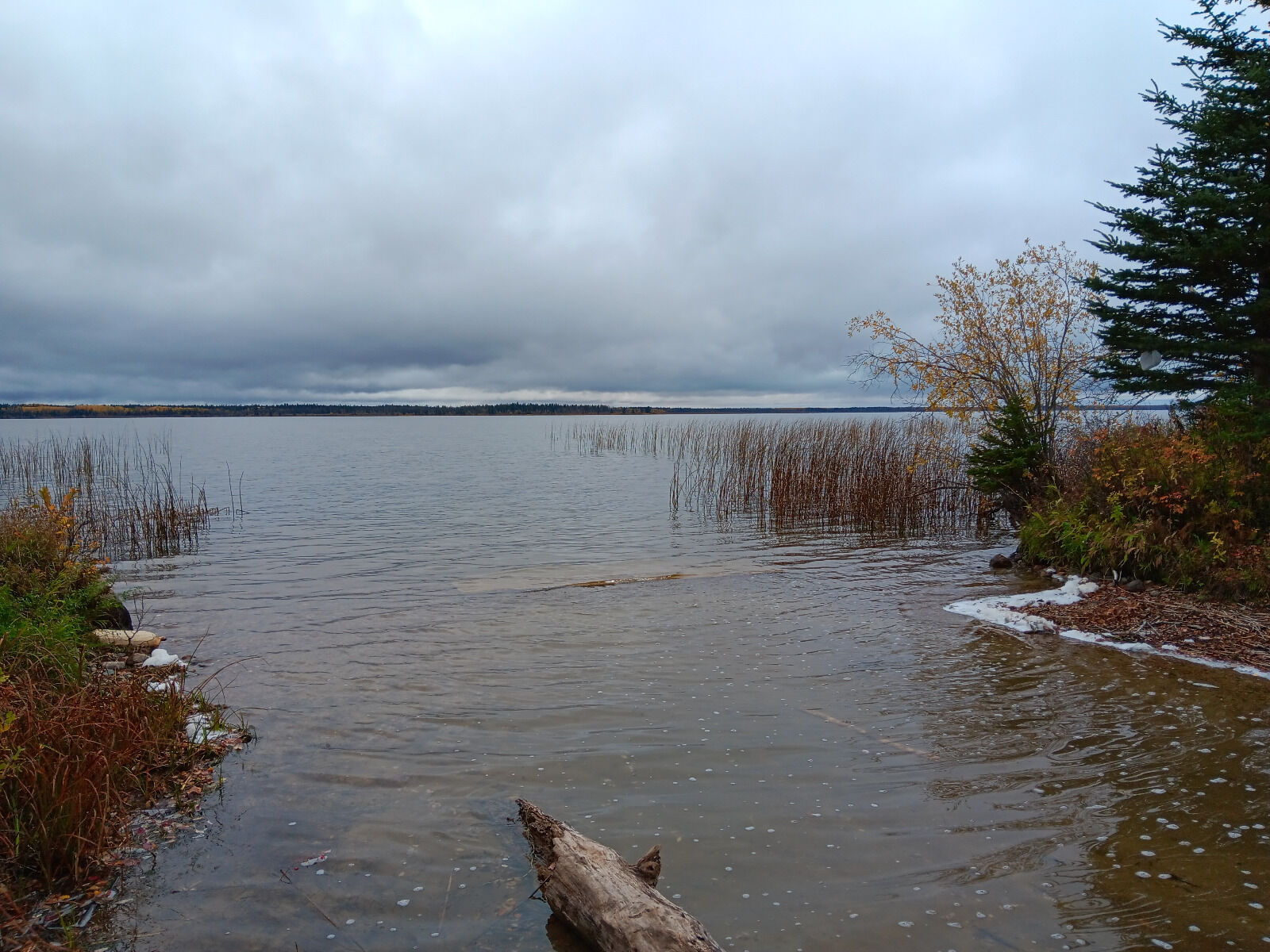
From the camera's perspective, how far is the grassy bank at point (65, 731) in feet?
13.0

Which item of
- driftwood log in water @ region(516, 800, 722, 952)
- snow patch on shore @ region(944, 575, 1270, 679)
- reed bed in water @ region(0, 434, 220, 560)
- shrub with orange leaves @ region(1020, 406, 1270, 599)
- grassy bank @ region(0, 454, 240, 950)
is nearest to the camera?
driftwood log in water @ region(516, 800, 722, 952)

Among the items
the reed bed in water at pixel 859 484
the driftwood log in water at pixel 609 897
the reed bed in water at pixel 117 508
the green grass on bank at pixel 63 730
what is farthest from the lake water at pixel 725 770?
the reed bed in water at pixel 859 484

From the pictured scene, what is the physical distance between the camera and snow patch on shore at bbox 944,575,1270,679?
7.40m

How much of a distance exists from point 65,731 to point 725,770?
4.27 meters

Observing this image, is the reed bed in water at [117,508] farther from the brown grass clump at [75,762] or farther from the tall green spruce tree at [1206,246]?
the tall green spruce tree at [1206,246]

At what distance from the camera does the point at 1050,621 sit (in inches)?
351

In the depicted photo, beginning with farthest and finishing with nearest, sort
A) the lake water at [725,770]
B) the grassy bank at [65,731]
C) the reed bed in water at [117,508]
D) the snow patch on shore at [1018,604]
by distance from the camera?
the reed bed in water at [117,508] < the snow patch on shore at [1018,604] < the grassy bank at [65,731] < the lake water at [725,770]

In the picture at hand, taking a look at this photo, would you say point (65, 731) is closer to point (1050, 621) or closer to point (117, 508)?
point (1050, 621)

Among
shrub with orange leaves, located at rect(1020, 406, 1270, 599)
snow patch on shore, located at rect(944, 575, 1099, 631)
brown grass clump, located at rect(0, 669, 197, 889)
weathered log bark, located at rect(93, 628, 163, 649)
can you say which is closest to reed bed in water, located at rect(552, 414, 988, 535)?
shrub with orange leaves, located at rect(1020, 406, 1270, 599)

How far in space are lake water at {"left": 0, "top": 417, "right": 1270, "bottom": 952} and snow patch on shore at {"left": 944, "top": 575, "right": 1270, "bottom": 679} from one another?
1.13 feet

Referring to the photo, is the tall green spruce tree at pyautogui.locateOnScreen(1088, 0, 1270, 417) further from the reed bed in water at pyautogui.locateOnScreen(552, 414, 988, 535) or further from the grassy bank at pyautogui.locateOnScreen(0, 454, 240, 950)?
the grassy bank at pyautogui.locateOnScreen(0, 454, 240, 950)

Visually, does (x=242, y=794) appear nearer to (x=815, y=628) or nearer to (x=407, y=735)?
(x=407, y=735)

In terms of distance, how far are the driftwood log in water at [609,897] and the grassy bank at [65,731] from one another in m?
2.28

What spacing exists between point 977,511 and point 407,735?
613 inches
